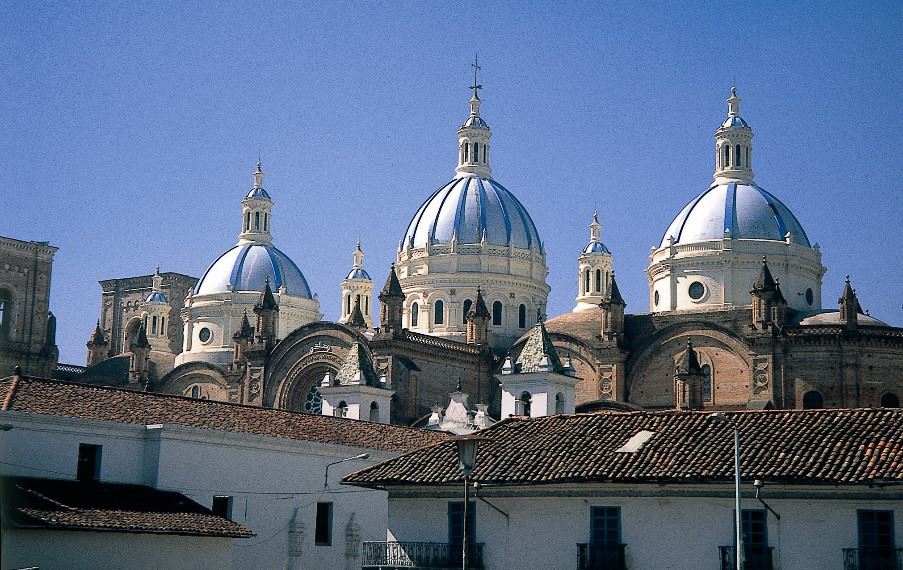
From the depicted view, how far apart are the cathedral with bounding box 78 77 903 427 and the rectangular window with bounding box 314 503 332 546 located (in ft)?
56.6

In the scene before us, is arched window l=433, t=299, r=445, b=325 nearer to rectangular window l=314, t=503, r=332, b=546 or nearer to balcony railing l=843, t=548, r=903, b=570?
rectangular window l=314, t=503, r=332, b=546

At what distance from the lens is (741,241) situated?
220 feet

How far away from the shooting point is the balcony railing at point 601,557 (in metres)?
28.7

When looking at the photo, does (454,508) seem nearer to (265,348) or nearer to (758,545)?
(758,545)

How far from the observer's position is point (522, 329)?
75188 mm

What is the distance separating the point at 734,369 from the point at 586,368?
23.8 feet

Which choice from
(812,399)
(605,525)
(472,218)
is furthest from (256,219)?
(605,525)

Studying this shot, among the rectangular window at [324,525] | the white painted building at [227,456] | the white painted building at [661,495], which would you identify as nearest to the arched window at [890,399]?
the white painted building at [227,456]

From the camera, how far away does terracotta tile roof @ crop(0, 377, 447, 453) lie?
36.3 m

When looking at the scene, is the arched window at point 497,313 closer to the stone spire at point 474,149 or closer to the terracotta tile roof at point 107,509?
the stone spire at point 474,149

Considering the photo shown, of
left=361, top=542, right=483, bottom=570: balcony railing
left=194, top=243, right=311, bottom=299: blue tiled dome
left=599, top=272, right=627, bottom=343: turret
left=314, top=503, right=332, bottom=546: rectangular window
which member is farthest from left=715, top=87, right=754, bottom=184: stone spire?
left=361, top=542, right=483, bottom=570: balcony railing

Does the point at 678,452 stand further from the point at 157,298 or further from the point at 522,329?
the point at 157,298

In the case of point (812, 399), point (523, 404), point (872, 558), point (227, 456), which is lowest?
point (872, 558)

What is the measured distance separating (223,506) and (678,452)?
14.5 meters
